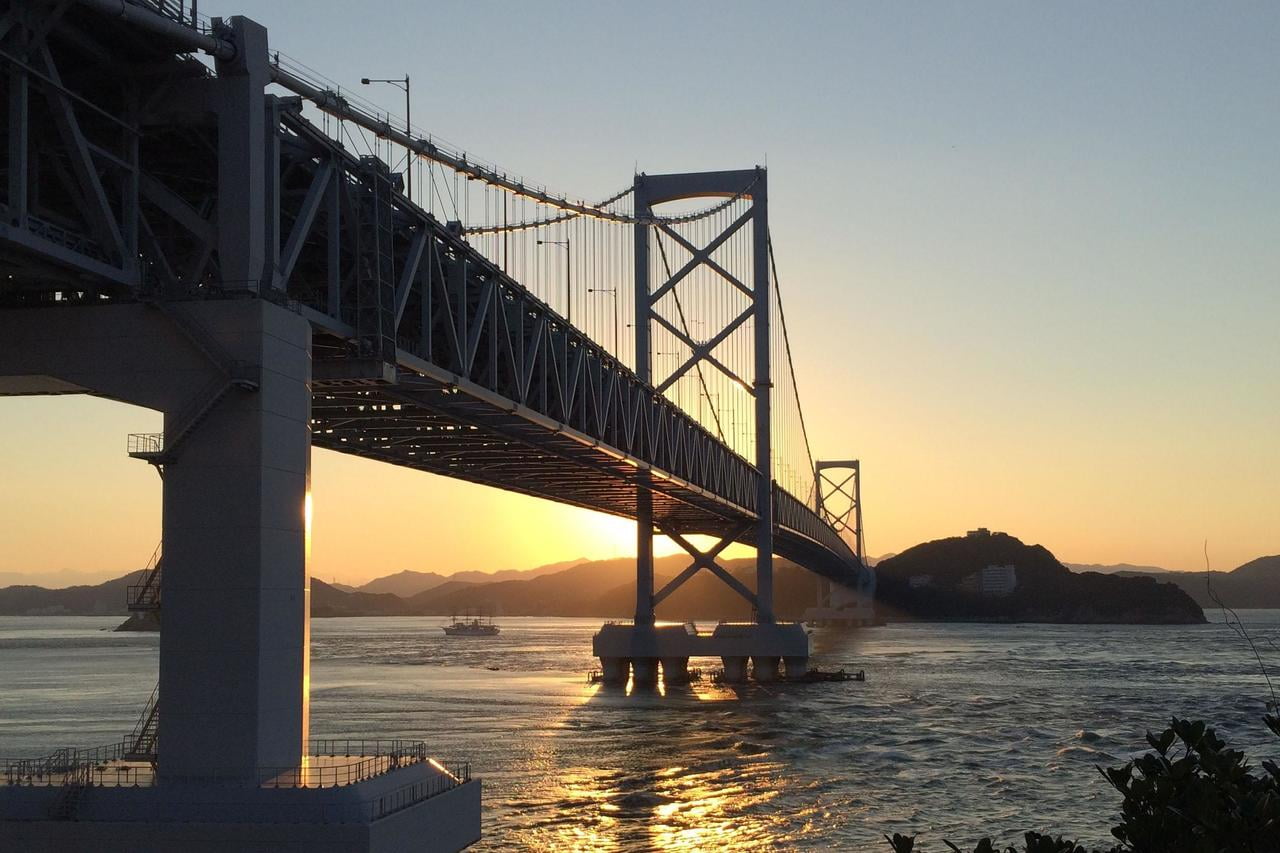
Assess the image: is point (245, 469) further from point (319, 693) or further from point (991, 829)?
point (319, 693)

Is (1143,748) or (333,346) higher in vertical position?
(333,346)

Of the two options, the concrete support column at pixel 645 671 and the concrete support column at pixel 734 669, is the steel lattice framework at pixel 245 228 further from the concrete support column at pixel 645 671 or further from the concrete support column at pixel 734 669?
the concrete support column at pixel 734 669

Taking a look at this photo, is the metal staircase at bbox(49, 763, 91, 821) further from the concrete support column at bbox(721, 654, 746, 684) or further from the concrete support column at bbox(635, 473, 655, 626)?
the concrete support column at bbox(721, 654, 746, 684)

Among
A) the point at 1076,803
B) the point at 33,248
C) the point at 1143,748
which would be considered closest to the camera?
the point at 33,248

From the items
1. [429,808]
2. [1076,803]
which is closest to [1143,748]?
[1076,803]

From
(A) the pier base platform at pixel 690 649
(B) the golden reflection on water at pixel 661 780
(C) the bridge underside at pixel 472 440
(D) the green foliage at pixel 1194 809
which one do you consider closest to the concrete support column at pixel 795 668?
(A) the pier base platform at pixel 690 649

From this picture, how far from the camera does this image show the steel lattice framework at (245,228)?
66.8 ft

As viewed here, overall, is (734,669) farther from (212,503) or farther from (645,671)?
(212,503)

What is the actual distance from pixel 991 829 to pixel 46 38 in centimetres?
2427

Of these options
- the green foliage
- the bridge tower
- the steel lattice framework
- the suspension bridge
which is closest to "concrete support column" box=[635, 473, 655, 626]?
the bridge tower

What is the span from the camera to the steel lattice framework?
20359 mm

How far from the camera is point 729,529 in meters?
78.6

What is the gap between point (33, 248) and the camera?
754 inches

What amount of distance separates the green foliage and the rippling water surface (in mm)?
22941
